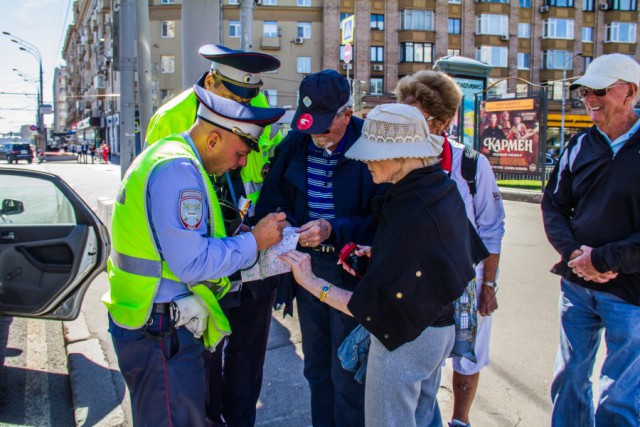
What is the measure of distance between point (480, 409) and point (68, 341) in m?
3.64

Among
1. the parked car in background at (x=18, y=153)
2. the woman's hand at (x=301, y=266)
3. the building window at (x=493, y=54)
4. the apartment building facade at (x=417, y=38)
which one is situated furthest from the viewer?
the building window at (x=493, y=54)

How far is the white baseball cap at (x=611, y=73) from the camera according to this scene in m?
2.64

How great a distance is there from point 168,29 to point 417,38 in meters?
20.5

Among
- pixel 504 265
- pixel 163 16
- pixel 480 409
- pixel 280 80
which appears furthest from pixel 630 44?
pixel 480 409

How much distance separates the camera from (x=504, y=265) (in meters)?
7.85

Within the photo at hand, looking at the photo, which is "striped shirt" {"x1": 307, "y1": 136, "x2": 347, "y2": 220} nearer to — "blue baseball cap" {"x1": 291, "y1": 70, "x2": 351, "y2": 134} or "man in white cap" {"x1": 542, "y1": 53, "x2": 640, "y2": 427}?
"blue baseball cap" {"x1": 291, "y1": 70, "x2": 351, "y2": 134}

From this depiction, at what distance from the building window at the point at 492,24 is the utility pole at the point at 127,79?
135 ft

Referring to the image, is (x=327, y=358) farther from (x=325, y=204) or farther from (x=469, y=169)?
(x=469, y=169)

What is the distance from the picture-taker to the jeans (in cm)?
257

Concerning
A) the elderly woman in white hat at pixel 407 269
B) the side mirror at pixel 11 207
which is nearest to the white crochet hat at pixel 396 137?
the elderly woman in white hat at pixel 407 269

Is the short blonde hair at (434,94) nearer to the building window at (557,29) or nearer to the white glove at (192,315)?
the white glove at (192,315)

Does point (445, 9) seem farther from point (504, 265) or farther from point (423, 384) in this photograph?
point (423, 384)

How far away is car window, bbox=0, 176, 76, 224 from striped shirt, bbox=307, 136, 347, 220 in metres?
2.78

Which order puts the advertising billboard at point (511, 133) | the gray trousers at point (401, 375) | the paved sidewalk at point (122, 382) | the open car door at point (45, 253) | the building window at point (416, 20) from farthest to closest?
the building window at point (416, 20) < the advertising billboard at point (511, 133) < the open car door at point (45, 253) < the paved sidewalk at point (122, 382) < the gray trousers at point (401, 375)
